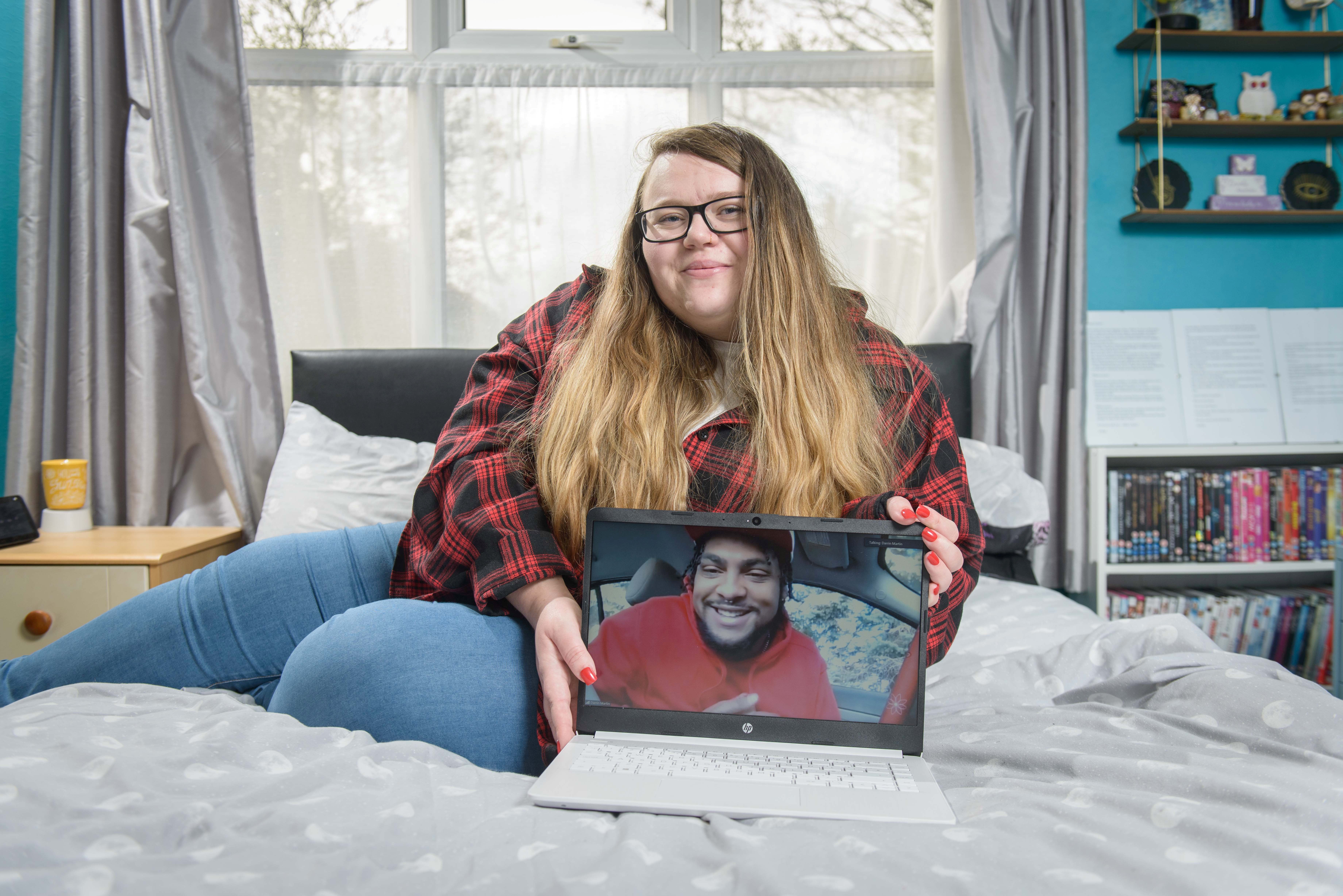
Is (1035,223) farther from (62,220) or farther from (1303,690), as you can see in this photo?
(62,220)

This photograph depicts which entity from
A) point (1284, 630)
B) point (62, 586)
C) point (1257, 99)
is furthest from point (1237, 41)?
point (62, 586)

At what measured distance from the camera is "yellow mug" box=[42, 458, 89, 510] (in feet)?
5.82

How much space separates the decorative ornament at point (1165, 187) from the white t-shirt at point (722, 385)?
1696 millimetres

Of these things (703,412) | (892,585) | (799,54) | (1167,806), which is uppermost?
(799,54)

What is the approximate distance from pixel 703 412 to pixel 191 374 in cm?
148

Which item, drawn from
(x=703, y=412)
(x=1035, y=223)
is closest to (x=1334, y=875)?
(x=703, y=412)

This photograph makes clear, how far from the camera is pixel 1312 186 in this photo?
7.25ft

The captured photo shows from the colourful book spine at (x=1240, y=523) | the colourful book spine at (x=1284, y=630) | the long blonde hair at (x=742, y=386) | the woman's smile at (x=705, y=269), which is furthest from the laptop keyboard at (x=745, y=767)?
the colourful book spine at (x=1284, y=630)

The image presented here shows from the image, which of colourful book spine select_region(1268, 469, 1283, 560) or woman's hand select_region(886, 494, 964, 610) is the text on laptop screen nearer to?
woman's hand select_region(886, 494, 964, 610)

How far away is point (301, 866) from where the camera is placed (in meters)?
0.48

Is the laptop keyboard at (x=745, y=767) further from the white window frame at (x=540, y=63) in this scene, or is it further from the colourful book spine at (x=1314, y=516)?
the colourful book spine at (x=1314, y=516)

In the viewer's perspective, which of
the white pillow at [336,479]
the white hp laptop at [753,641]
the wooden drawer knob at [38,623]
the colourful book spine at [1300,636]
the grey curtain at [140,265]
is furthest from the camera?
the colourful book spine at [1300,636]

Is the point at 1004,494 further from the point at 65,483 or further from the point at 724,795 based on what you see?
the point at 65,483

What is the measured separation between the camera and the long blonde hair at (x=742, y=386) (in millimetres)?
935
